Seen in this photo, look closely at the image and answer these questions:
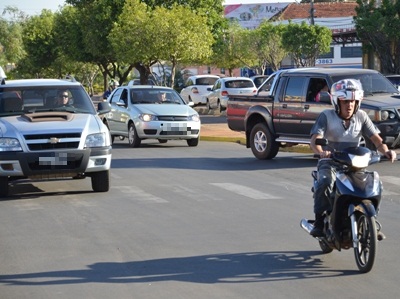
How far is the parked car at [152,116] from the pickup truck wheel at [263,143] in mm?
3737

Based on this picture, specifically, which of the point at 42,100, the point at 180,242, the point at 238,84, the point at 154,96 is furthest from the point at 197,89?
the point at 180,242

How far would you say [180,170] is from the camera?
58.5ft

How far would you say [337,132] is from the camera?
28.7 feet

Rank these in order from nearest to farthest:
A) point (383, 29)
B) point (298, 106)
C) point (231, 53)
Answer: point (298, 106)
point (383, 29)
point (231, 53)

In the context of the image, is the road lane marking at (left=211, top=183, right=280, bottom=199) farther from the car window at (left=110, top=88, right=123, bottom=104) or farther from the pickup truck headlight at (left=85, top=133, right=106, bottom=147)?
the car window at (left=110, top=88, right=123, bottom=104)

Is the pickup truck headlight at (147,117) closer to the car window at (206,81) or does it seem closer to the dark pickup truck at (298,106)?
the dark pickup truck at (298,106)

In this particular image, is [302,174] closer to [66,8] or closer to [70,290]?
[70,290]

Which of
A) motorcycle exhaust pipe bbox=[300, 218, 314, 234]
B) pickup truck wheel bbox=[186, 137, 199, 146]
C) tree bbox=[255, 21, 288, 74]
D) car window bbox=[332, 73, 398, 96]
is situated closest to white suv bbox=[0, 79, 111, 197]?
A: motorcycle exhaust pipe bbox=[300, 218, 314, 234]

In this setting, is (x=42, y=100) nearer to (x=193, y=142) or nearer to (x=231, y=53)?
(x=193, y=142)

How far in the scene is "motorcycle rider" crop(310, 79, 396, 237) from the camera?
8.51 meters

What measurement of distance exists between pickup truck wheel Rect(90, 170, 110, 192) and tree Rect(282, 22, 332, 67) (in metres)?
47.5

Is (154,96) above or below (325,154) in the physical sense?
below

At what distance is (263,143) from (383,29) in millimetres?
26714

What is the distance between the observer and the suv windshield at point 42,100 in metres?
14.6
